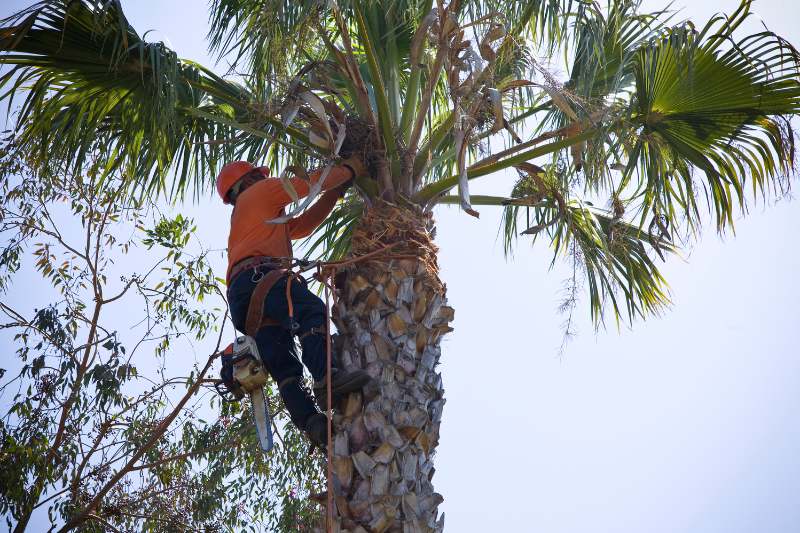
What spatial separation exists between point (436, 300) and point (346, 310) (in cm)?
55

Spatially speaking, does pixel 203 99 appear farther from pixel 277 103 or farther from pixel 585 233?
pixel 585 233

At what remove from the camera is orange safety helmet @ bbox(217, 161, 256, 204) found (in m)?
6.20

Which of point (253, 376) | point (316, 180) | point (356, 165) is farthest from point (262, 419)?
point (356, 165)

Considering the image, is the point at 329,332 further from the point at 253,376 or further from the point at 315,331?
the point at 253,376

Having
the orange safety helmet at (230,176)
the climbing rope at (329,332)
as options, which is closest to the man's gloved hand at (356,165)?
the climbing rope at (329,332)

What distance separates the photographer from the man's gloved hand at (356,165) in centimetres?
550

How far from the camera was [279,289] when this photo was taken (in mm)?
5281

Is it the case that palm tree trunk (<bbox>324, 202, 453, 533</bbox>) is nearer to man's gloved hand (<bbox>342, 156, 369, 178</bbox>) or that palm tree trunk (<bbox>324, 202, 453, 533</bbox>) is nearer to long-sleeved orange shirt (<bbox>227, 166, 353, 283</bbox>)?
man's gloved hand (<bbox>342, 156, 369, 178</bbox>)

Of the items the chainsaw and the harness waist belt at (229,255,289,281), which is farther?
the harness waist belt at (229,255,289,281)

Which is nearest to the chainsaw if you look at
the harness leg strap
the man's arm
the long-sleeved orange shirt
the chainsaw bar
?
the chainsaw bar

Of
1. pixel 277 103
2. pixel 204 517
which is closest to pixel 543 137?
pixel 277 103

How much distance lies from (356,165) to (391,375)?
145cm

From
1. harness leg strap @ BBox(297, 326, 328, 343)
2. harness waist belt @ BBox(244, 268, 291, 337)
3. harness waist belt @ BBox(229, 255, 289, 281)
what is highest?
harness waist belt @ BBox(229, 255, 289, 281)

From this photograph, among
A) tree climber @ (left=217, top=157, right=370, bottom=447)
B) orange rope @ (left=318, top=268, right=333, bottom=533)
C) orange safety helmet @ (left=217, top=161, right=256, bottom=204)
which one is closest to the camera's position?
orange rope @ (left=318, top=268, right=333, bottom=533)
